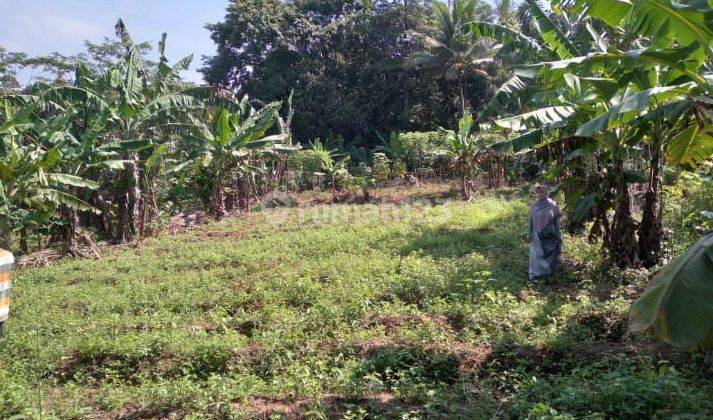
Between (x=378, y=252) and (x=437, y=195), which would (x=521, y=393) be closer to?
(x=378, y=252)

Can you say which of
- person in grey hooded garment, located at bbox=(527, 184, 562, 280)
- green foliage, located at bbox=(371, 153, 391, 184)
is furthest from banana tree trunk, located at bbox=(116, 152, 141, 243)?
person in grey hooded garment, located at bbox=(527, 184, 562, 280)

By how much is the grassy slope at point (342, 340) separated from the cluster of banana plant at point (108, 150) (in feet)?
6.80

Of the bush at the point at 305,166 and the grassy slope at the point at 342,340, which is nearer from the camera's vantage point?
the grassy slope at the point at 342,340

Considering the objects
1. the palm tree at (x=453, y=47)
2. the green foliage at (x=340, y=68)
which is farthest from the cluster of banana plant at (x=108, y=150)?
the green foliage at (x=340, y=68)

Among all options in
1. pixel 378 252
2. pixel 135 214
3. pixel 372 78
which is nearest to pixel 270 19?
pixel 372 78

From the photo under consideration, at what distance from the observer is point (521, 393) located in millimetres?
4289

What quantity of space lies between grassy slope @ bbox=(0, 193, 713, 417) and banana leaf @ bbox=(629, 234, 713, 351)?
55cm

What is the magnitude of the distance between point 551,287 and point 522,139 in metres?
2.07

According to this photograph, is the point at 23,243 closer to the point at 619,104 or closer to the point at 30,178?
the point at 30,178

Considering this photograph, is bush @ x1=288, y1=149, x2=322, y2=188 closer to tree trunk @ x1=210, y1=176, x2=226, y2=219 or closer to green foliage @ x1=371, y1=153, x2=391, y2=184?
green foliage @ x1=371, y1=153, x2=391, y2=184

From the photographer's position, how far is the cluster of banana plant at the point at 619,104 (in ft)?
15.1

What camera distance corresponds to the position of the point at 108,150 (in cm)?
1177

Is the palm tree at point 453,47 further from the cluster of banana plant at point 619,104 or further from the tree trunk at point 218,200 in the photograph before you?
the cluster of banana plant at point 619,104

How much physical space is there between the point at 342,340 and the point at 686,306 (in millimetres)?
3297
